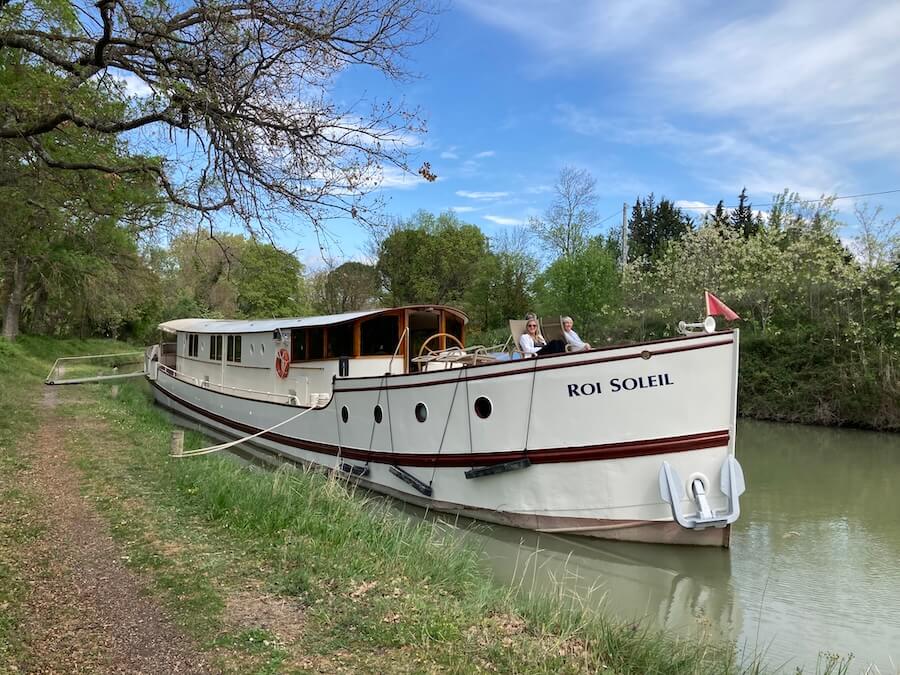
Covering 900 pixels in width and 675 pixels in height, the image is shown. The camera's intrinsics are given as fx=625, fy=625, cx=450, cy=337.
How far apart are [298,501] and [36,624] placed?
3122mm

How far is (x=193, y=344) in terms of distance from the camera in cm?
1936

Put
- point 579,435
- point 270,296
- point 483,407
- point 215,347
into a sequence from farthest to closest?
point 270,296 → point 215,347 → point 483,407 → point 579,435

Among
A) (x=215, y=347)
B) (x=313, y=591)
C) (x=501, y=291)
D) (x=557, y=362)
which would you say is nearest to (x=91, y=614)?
(x=313, y=591)

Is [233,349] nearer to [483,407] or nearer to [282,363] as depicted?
[282,363]

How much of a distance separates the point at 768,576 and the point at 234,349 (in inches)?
519

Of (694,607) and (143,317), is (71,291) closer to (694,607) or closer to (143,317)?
(143,317)

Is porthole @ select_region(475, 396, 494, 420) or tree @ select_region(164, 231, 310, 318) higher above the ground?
tree @ select_region(164, 231, 310, 318)

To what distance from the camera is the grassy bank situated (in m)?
3.79

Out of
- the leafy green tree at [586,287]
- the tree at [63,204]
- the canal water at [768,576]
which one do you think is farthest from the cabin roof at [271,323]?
the leafy green tree at [586,287]

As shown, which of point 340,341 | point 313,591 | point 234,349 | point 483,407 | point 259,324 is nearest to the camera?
point 313,591

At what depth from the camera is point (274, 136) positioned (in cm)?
633

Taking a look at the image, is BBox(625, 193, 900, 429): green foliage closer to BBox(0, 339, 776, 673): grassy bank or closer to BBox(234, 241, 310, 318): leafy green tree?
BBox(0, 339, 776, 673): grassy bank

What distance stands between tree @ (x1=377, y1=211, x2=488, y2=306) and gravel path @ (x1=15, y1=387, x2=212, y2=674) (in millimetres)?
36195

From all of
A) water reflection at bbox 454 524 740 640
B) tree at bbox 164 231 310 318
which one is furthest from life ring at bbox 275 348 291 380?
tree at bbox 164 231 310 318
